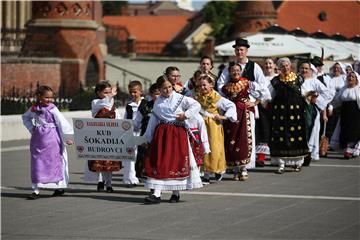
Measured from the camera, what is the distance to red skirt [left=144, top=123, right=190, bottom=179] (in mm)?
13680

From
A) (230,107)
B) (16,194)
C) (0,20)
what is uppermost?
(0,20)

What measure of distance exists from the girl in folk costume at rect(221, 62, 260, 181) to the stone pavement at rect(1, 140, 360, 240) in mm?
293

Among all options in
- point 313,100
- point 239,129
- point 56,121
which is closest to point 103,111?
point 56,121

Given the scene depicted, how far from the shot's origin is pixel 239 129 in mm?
16797

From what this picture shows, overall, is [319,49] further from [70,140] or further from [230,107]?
[70,140]

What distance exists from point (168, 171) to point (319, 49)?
1525cm

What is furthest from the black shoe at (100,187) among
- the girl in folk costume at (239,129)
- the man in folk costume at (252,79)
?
the man in folk costume at (252,79)

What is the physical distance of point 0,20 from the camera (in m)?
48.3

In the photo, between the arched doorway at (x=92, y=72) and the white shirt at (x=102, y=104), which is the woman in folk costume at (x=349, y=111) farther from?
the arched doorway at (x=92, y=72)

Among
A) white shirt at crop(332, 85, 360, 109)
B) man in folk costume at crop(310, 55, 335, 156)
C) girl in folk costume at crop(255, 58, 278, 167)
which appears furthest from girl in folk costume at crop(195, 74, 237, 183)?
white shirt at crop(332, 85, 360, 109)

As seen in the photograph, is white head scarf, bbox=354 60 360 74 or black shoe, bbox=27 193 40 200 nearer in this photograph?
black shoe, bbox=27 193 40 200

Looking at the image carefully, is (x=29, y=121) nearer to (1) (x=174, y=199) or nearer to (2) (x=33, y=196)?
(2) (x=33, y=196)

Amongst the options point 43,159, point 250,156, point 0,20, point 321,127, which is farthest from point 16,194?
point 0,20

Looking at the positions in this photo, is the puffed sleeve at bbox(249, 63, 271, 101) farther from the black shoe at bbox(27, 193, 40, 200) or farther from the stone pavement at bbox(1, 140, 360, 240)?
the black shoe at bbox(27, 193, 40, 200)
